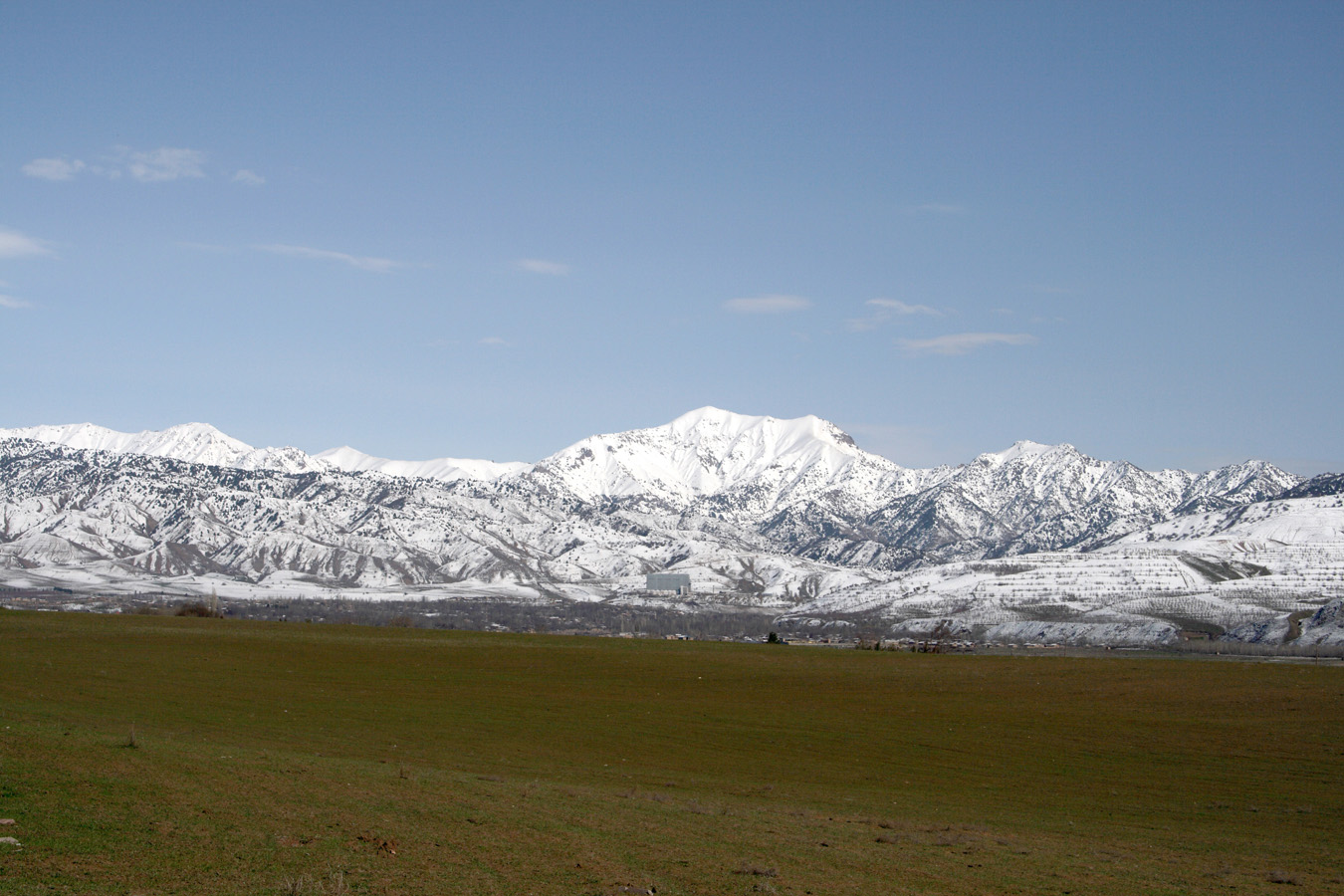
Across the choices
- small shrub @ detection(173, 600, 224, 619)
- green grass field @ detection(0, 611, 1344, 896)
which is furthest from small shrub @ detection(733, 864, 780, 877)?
small shrub @ detection(173, 600, 224, 619)

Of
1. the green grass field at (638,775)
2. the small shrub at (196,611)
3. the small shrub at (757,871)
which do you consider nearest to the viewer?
the green grass field at (638,775)

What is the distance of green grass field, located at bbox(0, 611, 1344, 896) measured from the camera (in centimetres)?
2239

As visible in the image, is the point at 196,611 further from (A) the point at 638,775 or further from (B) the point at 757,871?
(B) the point at 757,871

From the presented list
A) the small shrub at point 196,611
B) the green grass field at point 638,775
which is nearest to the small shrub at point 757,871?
the green grass field at point 638,775

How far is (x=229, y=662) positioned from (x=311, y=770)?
52.7m

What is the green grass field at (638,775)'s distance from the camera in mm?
22391

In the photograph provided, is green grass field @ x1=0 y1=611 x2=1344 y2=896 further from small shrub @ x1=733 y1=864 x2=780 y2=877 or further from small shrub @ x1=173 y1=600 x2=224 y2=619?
small shrub @ x1=173 y1=600 x2=224 y2=619

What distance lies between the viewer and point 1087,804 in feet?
132

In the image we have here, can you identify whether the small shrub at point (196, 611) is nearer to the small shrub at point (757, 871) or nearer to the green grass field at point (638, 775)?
the green grass field at point (638, 775)

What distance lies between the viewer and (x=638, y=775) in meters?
42.6

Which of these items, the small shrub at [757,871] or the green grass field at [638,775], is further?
the small shrub at [757,871]

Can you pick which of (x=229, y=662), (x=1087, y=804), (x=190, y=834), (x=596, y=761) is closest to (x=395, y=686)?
(x=229, y=662)

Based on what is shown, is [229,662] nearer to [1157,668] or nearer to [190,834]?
[190,834]

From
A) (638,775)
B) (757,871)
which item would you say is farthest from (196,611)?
(757,871)
